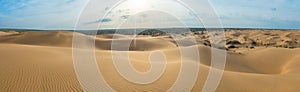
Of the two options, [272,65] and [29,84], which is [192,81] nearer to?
[29,84]

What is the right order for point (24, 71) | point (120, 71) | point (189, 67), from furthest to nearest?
1. point (189, 67)
2. point (120, 71)
3. point (24, 71)

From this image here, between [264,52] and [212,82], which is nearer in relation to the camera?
[212,82]

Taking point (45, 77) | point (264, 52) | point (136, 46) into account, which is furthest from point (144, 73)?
point (136, 46)

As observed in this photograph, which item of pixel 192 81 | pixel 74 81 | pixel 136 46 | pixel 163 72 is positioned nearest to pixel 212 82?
pixel 192 81

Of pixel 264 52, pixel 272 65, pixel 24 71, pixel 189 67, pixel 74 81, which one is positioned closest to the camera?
pixel 74 81

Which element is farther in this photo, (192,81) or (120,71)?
(120,71)

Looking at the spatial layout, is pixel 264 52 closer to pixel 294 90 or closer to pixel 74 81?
pixel 294 90

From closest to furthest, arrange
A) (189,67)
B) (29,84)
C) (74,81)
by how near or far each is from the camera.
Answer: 1. (29,84)
2. (74,81)
3. (189,67)

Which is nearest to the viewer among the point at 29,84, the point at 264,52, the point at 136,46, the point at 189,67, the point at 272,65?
the point at 29,84

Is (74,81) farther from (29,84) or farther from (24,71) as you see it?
(24,71)
